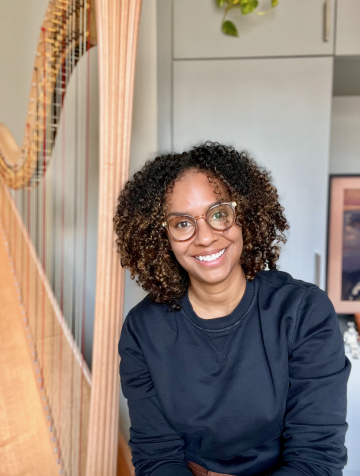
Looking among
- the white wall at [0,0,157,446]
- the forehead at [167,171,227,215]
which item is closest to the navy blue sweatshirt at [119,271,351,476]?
the forehead at [167,171,227,215]

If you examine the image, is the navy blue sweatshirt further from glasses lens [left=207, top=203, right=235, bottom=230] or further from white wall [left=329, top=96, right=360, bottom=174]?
white wall [left=329, top=96, right=360, bottom=174]

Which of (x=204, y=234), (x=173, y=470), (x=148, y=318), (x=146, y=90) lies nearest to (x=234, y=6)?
(x=146, y=90)

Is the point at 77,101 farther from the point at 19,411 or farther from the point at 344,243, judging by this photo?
the point at 344,243

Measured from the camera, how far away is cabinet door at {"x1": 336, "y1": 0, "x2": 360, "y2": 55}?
1834 millimetres

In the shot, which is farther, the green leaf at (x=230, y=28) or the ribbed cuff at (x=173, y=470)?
the green leaf at (x=230, y=28)

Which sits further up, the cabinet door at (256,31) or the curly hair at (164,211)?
the cabinet door at (256,31)

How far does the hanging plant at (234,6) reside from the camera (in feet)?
5.95

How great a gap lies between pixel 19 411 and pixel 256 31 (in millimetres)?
1695

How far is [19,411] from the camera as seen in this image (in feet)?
4.58

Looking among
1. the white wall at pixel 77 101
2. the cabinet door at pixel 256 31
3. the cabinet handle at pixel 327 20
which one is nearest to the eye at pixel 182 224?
the white wall at pixel 77 101

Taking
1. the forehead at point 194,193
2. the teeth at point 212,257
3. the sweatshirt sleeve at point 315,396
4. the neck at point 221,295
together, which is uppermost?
the forehead at point 194,193

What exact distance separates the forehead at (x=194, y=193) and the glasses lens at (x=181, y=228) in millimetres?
19

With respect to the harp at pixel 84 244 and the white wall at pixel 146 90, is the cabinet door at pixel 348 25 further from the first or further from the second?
the harp at pixel 84 244

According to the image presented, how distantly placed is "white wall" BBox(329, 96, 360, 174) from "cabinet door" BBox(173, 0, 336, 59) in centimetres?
52
